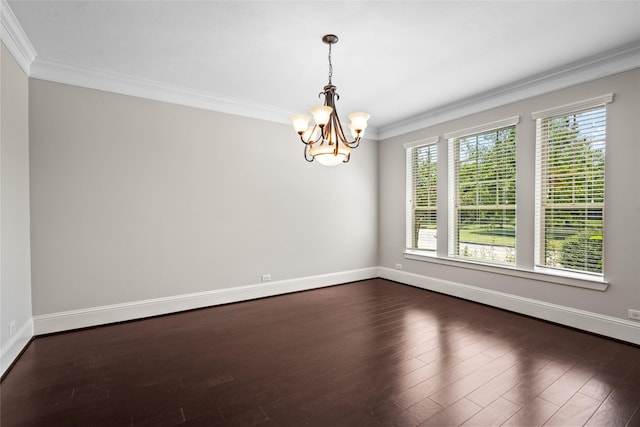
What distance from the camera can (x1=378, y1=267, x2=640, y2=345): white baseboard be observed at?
124 inches

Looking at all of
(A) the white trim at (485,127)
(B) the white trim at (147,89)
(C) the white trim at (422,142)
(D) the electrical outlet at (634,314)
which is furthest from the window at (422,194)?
(D) the electrical outlet at (634,314)

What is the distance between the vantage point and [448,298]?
15.5 feet

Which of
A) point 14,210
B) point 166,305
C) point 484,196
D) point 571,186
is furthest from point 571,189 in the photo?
point 14,210

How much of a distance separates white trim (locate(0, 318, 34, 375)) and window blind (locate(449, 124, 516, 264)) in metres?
5.32

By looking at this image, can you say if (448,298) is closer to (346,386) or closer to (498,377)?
(498,377)

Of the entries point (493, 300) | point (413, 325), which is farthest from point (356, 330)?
point (493, 300)

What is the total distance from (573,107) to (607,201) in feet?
3.67

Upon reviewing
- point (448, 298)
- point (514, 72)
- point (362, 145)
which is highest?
point (514, 72)

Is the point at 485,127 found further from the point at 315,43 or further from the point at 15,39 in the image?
the point at 15,39

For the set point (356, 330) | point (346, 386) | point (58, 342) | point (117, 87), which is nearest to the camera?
point (346, 386)

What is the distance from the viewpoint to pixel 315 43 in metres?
2.98

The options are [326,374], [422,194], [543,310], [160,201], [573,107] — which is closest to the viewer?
[326,374]

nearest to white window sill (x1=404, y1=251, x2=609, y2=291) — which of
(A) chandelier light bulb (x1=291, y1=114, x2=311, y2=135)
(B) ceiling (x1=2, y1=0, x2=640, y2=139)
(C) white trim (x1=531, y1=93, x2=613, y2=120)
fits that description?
(C) white trim (x1=531, y1=93, x2=613, y2=120)

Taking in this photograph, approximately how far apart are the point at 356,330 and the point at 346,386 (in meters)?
1.13
